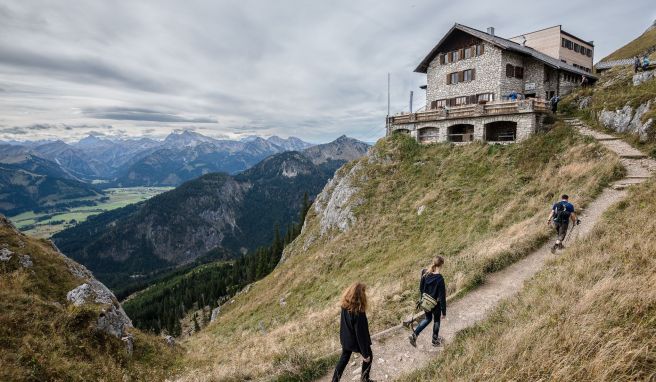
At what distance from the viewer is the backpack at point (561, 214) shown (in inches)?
583

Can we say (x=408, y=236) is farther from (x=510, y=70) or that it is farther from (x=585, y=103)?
(x=585, y=103)

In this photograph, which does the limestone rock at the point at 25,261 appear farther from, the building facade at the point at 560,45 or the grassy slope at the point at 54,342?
the building facade at the point at 560,45

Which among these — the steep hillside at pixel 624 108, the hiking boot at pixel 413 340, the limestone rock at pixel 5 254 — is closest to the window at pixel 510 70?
the steep hillside at pixel 624 108

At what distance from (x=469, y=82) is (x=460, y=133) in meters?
8.13

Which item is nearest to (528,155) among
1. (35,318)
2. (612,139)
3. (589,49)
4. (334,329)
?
(612,139)

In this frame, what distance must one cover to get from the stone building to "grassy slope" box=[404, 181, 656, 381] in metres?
23.8

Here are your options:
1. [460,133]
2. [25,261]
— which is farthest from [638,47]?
[25,261]

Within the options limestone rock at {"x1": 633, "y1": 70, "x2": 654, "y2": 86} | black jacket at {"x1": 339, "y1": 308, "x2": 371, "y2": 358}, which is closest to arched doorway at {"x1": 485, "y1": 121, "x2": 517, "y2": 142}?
limestone rock at {"x1": 633, "y1": 70, "x2": 654, "y2": 86}

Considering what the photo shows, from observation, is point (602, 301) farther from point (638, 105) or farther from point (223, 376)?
point (638, 105)

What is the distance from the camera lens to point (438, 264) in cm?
963

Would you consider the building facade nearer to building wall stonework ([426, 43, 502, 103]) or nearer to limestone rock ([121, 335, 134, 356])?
building wall stonework ([426, 43, 502, 103])

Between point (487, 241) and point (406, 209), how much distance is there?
1248cm

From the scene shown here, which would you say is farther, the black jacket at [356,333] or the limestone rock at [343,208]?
the limestone rock at [343,208]

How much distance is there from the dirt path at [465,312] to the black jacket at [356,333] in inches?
70.9
